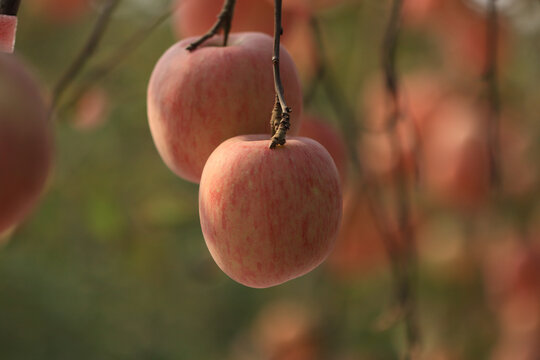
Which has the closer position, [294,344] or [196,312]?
[294,344]

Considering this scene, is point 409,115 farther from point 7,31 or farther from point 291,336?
point 7,31

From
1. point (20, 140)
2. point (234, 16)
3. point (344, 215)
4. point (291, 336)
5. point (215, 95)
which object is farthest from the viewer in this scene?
point (291, 336)


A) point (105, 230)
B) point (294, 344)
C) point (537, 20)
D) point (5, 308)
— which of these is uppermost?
point (537, 20)

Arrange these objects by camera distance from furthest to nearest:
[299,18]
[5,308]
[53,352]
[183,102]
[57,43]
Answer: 1. [57,43]
2. [53,352]
3. [5,308]
4. [299,18]
5. [183,102]

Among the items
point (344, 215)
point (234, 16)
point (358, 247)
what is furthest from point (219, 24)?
point (358, 247)

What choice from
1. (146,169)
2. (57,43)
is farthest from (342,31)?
(57,43)

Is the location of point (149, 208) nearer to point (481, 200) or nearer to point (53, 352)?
point (481, 200)

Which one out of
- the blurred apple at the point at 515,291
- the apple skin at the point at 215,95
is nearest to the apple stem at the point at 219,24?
the apple skin at the point at 215,95

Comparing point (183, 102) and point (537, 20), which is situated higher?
point (537, 20)
